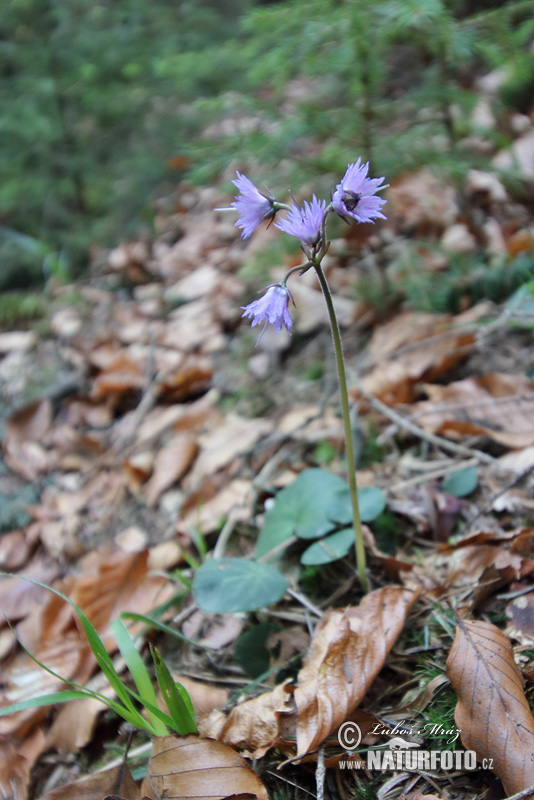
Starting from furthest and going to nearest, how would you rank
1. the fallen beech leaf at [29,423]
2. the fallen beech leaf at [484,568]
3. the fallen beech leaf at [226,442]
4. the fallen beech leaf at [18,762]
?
the fallen beech leaf at [29,423] < the fallen beech leaf at [226,442] < the fallen beech leaf at [18,762] < the fallen beech leaf at [484,568]

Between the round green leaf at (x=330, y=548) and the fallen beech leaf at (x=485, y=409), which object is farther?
the fallen beech leaf at (x=485, y=409)

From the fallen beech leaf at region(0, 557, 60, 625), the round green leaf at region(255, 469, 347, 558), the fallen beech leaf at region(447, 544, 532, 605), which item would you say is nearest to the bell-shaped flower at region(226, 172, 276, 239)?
the round green leaf at region(255, 469, 347, 558)

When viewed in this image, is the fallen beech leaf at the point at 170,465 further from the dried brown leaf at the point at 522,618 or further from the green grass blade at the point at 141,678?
the dried brown leaf at the point at 522,618

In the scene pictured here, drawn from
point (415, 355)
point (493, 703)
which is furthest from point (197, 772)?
point (415, 355)

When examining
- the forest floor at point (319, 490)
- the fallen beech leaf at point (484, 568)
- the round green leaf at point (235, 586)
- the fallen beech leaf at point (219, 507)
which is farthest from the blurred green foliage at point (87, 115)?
the fallen beech leaf at point (484, 568)

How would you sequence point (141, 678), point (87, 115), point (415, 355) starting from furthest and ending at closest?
1. point (87, 115)
2. point (415, 355)
3. point (141, 678)

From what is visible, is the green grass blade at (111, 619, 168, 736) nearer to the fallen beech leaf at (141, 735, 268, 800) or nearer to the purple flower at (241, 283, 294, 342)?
the fallen beech leaf at (141, 735, 268, 800)

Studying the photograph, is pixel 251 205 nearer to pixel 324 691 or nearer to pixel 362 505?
pixel 362 505
